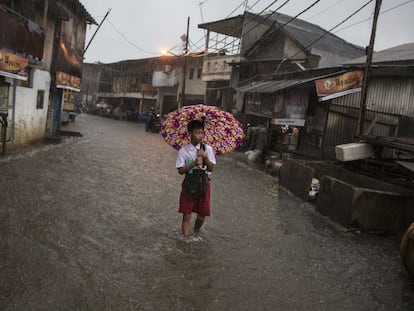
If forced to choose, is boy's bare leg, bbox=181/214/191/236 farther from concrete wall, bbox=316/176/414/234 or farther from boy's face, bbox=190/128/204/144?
concrete wall, bbox=316/176/414/234

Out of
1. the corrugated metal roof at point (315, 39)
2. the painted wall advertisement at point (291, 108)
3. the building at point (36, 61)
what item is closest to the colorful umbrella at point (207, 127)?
the building at point (36, 61)

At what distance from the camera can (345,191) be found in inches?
312

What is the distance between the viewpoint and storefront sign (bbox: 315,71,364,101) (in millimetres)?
13188

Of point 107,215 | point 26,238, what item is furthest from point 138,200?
point 26,238

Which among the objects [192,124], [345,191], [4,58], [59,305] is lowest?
[59,305]

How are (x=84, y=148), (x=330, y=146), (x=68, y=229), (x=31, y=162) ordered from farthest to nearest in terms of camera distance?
1. (x=84, y=148)
2. (x=330, y=146)
3. (x=31, y=162)
4. (x=68, y=229)

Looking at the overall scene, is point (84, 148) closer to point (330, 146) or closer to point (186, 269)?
point (330, 146)

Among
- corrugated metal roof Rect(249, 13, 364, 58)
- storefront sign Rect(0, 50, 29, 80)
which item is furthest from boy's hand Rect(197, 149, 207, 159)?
corrugated metal roof Rect(249, 13, 364, 58)

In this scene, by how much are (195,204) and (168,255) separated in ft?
3.16

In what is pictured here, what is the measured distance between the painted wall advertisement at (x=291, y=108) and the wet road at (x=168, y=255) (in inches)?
296

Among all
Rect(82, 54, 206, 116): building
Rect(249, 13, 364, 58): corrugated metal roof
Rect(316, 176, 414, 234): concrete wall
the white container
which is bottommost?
Rect(316, 176, 414, 234): concrete wall

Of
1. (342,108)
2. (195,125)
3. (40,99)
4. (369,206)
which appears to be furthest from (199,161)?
(40,99)

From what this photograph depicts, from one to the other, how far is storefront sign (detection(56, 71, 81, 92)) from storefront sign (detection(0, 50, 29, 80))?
601 centimetres

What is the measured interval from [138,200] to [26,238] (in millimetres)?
3396
